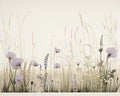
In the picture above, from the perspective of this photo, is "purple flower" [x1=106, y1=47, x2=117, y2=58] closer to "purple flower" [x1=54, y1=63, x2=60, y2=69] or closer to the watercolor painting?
the watercolor painting

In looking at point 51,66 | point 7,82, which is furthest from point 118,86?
point 7,82

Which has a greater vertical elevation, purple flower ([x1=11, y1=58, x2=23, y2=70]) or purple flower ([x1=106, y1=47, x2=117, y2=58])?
purple flower ([x1=106, y1=47, x2=117, y2=58])

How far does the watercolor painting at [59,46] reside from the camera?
2.40 meters

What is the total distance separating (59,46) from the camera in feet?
8.01

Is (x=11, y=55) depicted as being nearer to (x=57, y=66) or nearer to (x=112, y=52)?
(x=57, y=66)

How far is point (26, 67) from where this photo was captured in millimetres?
2434

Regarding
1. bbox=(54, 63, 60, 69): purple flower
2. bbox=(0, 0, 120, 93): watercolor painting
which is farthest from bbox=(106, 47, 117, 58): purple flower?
bbox=(54, 63, 60, 69): purple flower

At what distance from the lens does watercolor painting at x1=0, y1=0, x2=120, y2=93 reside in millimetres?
2400

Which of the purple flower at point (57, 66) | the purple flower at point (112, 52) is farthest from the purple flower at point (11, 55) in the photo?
the purple flower at point (112, 52)

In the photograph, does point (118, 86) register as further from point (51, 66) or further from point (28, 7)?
point (28, 7)

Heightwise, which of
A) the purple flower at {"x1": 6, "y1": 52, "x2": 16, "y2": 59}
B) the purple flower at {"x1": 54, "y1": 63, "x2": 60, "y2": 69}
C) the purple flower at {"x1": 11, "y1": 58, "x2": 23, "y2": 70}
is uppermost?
the purple flower at {"x1": 6, "y1": 52, "x2": 16, "y2": 59}

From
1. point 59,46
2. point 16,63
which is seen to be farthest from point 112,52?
point 16,63

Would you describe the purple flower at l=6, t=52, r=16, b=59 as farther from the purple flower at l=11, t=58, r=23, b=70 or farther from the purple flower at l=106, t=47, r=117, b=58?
the purple flower at l=106, t=47, r=117, b=58

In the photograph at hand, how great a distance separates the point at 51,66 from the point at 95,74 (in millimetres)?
423
